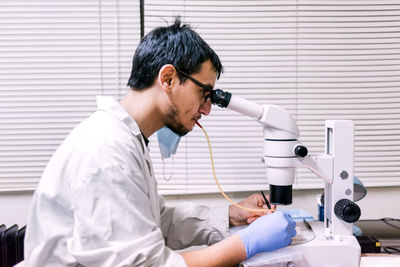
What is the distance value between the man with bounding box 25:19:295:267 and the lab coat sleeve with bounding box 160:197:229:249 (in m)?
0.29

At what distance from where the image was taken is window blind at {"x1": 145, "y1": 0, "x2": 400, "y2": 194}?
5.62 feet

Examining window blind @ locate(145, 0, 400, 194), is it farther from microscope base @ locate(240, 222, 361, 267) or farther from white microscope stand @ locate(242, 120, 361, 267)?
microscope base @ locate(240, 222, 361, 267)

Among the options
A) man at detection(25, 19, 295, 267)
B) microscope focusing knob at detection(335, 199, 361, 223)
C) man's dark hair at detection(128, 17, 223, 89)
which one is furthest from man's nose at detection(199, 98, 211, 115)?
microscope focusing knob at detection(335, 199, 361, 223)

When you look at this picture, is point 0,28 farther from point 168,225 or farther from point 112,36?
point 168,225

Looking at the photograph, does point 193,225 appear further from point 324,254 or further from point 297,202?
point 297,202

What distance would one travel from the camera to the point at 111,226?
31.0 inches

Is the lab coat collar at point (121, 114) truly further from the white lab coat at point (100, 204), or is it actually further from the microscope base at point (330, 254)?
the microscope base at point (330, 254)


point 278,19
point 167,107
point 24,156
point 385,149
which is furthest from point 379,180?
point 24,156

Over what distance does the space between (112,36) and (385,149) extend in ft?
5.21

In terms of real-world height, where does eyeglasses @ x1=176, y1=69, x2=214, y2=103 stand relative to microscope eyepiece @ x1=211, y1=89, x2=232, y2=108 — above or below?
above

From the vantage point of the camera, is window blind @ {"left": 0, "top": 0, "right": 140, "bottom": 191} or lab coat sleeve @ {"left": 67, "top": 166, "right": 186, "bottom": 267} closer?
lab coat sleeve @ {"left": 67, "top": 166, "right": 186, "bottom": 267}

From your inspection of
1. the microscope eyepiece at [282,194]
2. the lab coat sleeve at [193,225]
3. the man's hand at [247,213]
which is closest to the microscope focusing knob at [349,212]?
the microscope eyepiece at [282,194]

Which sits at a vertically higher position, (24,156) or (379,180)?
(24,156)

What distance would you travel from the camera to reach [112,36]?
1.72 m
